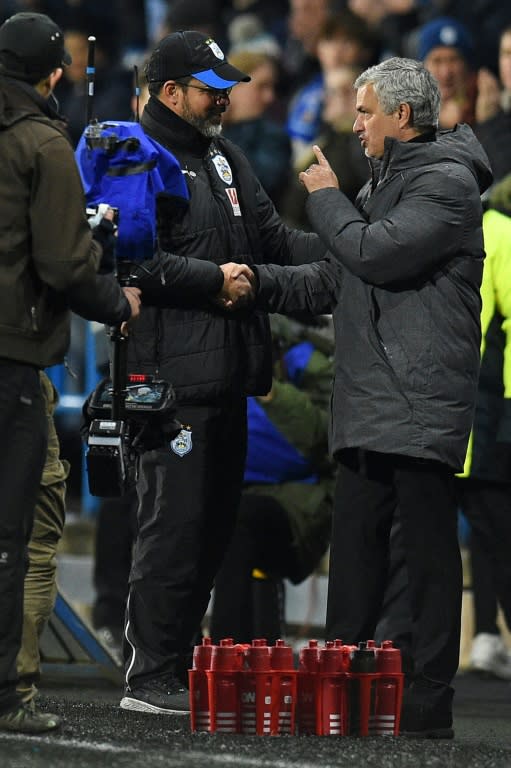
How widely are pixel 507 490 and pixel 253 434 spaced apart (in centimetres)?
117

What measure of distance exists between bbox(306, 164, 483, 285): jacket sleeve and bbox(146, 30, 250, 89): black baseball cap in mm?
755

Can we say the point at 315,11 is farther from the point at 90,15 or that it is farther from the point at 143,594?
the point at 143,594

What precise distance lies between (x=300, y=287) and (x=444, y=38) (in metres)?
4.79

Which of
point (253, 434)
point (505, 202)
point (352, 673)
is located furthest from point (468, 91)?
point (352, 673)

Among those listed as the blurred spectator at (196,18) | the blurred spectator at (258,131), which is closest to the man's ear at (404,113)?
the blurred spectator at (258,131)

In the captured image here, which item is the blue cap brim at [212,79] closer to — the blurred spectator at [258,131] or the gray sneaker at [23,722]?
the gray sneaker at [23,722]

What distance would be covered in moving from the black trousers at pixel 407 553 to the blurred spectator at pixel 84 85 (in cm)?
686

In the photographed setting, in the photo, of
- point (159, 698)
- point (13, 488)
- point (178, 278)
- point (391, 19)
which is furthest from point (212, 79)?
point (391, 19)

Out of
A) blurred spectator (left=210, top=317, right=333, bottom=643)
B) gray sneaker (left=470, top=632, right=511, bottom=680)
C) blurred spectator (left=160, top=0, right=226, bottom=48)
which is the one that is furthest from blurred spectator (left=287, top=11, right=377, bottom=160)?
gray sneaker (left=470, top=632, right=511, bottom=680)

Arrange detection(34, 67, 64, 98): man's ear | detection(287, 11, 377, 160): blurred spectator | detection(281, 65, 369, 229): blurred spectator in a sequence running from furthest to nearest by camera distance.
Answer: detection(287, 11, 377, 160): blurred spectator, detection(281, 65, 369, 229): blurred spectator, detection(34, 67, 64, 98): man's ear

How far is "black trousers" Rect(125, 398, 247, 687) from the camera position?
6.92 m

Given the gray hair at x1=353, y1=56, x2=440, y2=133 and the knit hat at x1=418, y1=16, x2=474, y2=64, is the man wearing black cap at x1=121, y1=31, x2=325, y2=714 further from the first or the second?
the knit hat at x1=418, y1=16, x2=474, y2=64

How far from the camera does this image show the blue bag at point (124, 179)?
6.40 meters

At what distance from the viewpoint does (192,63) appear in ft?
23.2
